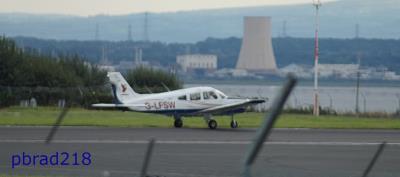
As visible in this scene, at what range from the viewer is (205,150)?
2448 centimetres

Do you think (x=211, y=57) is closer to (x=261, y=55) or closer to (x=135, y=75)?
(x=261, y=55)

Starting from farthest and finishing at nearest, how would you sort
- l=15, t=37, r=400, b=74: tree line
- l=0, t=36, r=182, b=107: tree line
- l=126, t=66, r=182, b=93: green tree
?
l=15, t=37, r=400, b=74: tree line, l=126, t=66, r=182, b=93: green tree, l=0, t=36, r=182, b=107: tree line

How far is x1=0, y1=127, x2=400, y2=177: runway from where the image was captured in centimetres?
1911

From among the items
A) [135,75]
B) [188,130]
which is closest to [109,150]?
[188,130]

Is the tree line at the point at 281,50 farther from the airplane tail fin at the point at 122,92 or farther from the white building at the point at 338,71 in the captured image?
the airplane tail fin at the point at 122,92

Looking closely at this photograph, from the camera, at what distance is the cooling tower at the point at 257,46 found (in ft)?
369

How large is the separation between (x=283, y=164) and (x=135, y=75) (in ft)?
143

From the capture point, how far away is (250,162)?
7074mm

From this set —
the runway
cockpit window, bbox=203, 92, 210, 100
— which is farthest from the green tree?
the runway

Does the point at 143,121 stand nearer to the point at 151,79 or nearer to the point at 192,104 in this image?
the point at 192,104

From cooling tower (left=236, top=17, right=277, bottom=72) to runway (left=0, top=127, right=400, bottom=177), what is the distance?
7834 cm

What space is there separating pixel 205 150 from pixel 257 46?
89.7 metres

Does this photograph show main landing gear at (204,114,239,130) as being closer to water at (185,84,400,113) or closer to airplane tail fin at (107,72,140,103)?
airplane tail fin at (107,72,140,103)

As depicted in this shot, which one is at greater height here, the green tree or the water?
the green tree
